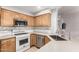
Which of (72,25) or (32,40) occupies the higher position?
(72,25)

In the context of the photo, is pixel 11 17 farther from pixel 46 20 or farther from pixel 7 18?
pixel 46 20

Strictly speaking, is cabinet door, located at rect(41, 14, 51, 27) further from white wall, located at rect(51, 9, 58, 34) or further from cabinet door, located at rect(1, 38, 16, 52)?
cabinet door, located at rect(1, 38, 16, 52)

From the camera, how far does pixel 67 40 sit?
1.15m

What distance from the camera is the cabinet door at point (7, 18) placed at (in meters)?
0.96

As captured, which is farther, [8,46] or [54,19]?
[8,46]

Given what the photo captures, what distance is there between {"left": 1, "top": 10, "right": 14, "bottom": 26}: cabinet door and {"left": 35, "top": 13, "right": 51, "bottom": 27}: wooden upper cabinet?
13.9 inches

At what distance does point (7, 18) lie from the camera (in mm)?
982

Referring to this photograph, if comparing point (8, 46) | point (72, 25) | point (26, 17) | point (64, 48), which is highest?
point (26, 17)

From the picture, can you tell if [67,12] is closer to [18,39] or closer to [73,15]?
[73,15]

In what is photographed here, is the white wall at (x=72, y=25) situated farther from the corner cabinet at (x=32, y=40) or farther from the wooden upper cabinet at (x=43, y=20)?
the corner cabinet at (x=32, y=40)

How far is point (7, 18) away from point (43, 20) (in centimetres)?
52

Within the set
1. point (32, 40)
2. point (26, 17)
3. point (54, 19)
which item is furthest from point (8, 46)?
point (54, 19)
